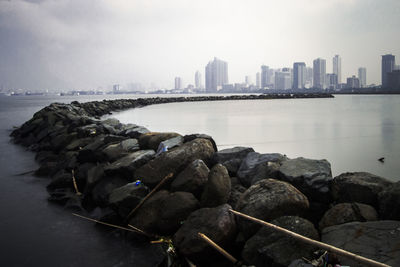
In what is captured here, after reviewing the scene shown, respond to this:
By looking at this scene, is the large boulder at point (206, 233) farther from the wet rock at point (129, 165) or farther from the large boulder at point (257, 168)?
the wet rock at point (129, 165)

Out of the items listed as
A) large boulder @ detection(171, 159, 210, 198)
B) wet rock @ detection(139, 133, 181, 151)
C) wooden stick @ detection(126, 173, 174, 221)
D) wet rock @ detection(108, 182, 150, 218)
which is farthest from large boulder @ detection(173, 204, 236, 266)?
wet rock @ detection(139, 133, 181, 151)

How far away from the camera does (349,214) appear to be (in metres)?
3.01

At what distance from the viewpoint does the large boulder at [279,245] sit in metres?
2.57

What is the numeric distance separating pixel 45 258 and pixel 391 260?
383cm

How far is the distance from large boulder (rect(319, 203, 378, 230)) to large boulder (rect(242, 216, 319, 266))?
38 centimetres

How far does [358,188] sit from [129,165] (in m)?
3.67

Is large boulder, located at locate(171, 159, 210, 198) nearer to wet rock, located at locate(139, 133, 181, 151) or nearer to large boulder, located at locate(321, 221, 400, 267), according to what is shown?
large boulder, located at locate(321, 221, 400, 267)

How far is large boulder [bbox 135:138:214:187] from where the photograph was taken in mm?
4719

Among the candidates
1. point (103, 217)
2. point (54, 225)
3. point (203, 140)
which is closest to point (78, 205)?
point (54, 225)

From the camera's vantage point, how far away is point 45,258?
3.63 m

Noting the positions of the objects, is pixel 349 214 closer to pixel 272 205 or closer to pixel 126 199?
pixel 272 205

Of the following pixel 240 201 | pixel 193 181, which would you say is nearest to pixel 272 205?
pixel 240 201

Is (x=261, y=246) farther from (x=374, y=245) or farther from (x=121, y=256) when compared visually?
(x=121, y=256)

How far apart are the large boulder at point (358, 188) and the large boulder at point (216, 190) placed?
1400 millimetres
